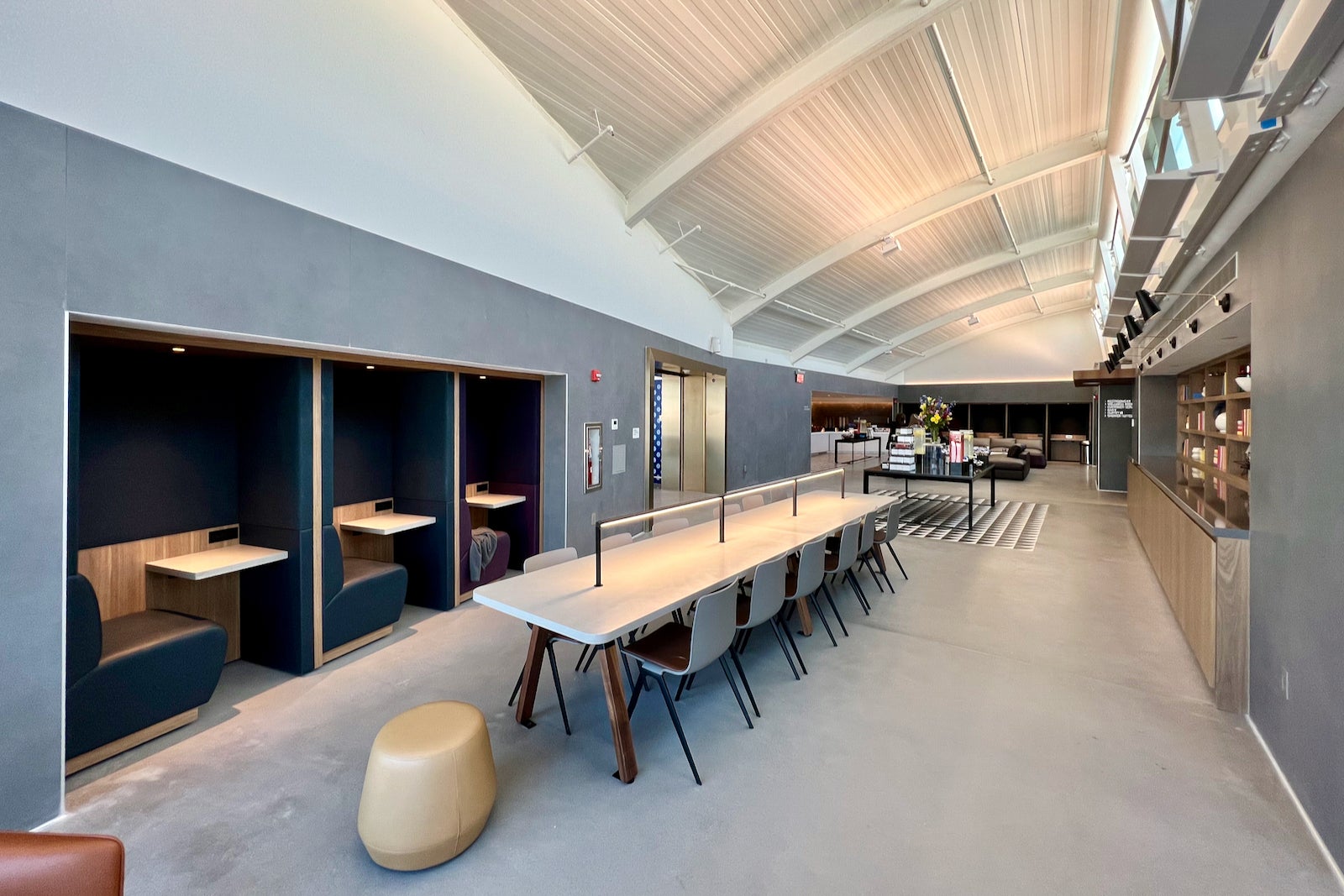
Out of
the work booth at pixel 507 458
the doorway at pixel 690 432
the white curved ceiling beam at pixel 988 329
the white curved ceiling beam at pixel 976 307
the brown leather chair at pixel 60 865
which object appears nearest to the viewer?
the brown leather chair at pixel 60 865

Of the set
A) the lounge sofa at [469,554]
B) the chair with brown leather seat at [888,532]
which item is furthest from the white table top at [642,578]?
the lounge sofa at [469,554]

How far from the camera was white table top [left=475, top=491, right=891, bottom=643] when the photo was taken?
2.47m

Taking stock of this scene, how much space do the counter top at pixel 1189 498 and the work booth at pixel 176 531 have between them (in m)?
5.20

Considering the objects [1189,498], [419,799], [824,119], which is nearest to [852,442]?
[824,119]

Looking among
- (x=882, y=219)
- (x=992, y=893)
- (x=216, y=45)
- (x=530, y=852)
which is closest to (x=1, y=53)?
(x=216, y=45)

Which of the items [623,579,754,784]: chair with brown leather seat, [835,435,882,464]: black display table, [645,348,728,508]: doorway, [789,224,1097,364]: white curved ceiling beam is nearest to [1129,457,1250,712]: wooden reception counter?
[623,579,754,784]: chair with brown leather seat

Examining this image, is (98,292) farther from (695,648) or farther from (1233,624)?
(1233,624)

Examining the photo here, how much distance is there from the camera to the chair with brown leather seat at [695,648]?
8.36 feet

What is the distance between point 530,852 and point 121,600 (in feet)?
9.10

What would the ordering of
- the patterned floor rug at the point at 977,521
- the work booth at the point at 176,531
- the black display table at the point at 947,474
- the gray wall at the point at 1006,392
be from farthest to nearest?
the gray wall at the point at 1006,392, the black display table at the point at 947,474, the patterned floor rug at the point at 977,521, the work booth at the point at 176,531

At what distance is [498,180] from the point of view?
190 inches

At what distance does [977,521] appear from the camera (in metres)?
8.37

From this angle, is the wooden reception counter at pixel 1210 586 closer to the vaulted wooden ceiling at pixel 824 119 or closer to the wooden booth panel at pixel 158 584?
the vaulted wooden ceiling at pixel 824 119

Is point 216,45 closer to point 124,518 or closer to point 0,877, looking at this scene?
point 124,518
